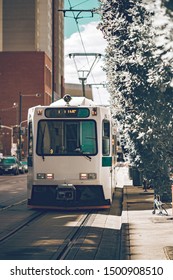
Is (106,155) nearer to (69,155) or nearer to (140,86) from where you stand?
(69,155)

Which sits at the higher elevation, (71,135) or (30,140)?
(71,135)

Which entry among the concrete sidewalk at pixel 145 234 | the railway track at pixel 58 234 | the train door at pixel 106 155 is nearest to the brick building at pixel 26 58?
the train door at pixel 106 155

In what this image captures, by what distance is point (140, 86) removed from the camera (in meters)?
13.1

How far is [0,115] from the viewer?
129625mm

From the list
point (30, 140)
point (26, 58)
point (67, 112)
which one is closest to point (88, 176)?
point (67, 112)

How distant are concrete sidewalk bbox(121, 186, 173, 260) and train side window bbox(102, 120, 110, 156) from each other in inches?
72.8

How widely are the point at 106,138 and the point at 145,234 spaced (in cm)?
744

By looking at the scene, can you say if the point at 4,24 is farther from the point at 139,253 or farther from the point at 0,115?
the point at 139,253

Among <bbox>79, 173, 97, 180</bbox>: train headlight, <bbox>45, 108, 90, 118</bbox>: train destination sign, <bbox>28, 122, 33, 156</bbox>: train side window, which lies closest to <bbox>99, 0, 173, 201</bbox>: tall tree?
<bbox>79, 173, 97, 180</bbox>: train headlight

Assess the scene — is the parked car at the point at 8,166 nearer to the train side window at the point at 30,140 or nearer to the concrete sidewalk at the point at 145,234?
the concrete sidewalk at the point at 145,234

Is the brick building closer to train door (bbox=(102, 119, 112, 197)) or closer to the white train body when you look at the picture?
train door (bbox=(102, 119, 112, 197))

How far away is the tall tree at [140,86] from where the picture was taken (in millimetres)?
10998

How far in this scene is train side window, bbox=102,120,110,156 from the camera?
23.0 m

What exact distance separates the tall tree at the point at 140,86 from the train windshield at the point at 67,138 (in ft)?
15.1
